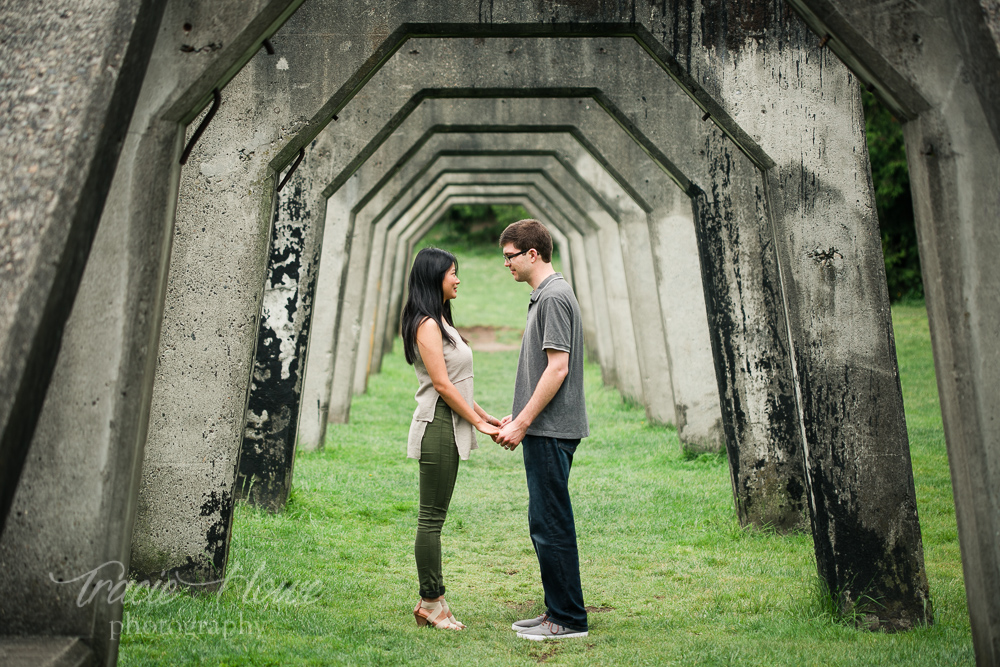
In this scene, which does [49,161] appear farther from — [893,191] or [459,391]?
[893,191]

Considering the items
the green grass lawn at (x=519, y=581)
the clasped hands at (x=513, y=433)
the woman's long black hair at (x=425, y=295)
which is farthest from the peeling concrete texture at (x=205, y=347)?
the clasped hands at (x=513, y=433)

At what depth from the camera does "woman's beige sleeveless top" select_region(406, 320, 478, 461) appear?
4.91 m

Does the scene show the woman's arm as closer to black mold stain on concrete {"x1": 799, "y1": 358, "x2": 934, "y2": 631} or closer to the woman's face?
the woman's face

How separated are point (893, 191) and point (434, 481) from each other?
27.1 metres

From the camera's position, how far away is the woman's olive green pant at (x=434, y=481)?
15.9 ft

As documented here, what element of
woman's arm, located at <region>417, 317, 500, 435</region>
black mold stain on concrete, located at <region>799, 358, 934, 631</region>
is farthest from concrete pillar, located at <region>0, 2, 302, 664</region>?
black mold stain on concrete, located at <region>799, 358, 934, 631</region>

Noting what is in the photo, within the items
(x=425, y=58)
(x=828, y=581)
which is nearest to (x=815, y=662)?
(x=828, y=581)

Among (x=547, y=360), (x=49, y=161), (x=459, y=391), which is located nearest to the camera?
(x=49, y=161)

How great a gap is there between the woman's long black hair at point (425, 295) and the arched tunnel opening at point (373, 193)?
113 cm

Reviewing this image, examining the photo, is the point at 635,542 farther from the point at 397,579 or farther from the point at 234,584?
the point at 234,584

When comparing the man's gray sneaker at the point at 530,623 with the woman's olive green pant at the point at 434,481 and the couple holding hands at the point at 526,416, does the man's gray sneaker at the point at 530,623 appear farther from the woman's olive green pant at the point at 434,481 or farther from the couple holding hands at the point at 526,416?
the woman's olive green pant at the point at 434,481

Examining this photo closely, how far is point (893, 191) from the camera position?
94.0ft

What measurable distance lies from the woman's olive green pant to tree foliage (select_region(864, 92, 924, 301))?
86.7 ft

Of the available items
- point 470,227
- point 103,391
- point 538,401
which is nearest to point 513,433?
point 538,401
